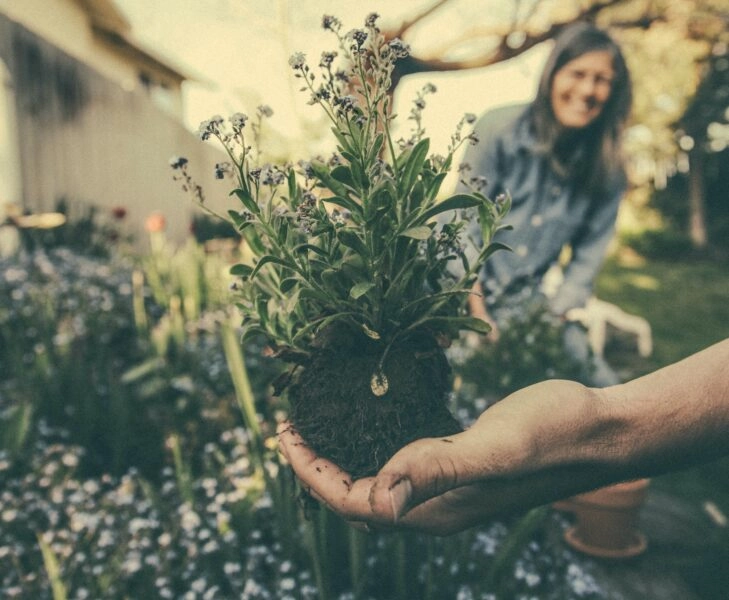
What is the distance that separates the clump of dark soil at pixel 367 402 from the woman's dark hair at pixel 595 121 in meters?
1.93

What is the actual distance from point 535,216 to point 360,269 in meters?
2.08

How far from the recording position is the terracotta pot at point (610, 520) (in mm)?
2213

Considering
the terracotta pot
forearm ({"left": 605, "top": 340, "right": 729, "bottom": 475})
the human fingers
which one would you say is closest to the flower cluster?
the human fingers

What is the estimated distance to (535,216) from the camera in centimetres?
302

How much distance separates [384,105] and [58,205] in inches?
235

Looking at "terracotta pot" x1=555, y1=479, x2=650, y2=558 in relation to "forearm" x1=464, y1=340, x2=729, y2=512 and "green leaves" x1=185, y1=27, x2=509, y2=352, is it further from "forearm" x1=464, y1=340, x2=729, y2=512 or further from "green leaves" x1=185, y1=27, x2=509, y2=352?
"green leaves" x1=185, y1=27, x2=509, y2=352

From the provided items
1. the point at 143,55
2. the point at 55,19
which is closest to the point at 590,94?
the point at 55,19

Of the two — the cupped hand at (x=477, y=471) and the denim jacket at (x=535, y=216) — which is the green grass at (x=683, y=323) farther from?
Answer: the cupped hand at (x=477, y=471)

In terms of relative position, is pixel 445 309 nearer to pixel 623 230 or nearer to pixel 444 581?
pixel 444 581

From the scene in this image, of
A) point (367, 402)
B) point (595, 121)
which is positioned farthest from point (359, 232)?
point (595, 121)

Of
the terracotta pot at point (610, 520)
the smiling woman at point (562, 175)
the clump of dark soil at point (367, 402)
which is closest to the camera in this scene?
the clump of dark soil at point (367, 402)

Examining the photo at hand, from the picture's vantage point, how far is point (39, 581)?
1866mm

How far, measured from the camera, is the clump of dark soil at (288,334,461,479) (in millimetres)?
1168

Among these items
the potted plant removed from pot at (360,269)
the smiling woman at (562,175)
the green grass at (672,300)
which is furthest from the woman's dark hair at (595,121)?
the green grass at (672,300)
